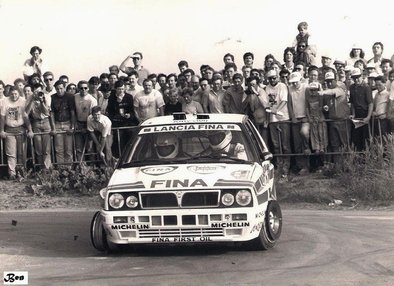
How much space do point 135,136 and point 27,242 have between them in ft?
6.80

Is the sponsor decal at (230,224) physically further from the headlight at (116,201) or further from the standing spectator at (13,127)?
the standing spectator at (13,127)

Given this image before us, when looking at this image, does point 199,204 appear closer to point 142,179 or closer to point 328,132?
point 142,179

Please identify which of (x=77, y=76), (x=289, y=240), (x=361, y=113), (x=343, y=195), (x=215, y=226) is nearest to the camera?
(x=215, y=226)

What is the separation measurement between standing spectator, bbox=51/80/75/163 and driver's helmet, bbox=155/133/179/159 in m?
6.50

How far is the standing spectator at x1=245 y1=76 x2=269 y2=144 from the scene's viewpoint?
16.2 metres

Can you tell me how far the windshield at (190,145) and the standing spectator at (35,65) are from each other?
28.4 ft

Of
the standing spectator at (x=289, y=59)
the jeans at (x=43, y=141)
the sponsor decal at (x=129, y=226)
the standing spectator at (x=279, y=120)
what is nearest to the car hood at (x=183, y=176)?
the sponsor decal at (x=129, y=226)

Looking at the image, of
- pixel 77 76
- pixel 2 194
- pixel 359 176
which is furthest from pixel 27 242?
pixel 77 76

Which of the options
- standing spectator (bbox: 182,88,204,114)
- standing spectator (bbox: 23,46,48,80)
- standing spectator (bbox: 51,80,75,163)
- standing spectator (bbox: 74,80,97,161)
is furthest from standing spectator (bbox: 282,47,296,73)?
standing spectator (bbox: 23,46,48,80)

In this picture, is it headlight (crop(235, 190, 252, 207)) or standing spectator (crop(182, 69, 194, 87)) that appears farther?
standing spectator (crop(182, 69, 194, 87))

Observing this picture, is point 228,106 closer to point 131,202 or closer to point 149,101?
point 149,101

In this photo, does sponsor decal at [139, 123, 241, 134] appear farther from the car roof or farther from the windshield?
the car roof

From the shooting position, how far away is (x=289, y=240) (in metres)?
10.7

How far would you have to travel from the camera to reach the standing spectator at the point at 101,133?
53.7 feet
